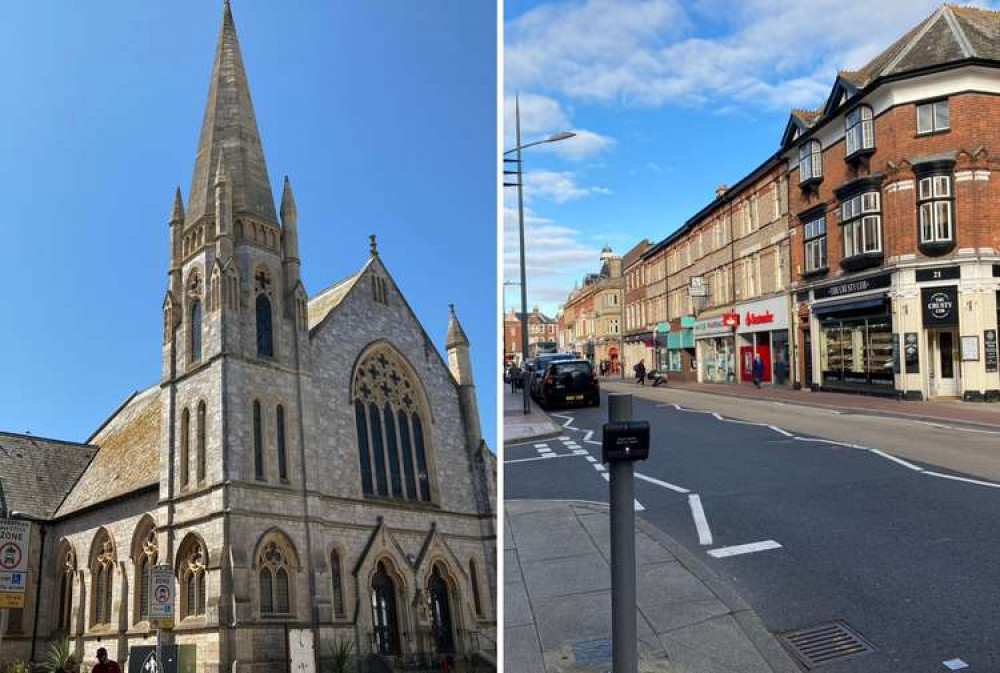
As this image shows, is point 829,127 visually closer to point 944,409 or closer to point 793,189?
point 793,189

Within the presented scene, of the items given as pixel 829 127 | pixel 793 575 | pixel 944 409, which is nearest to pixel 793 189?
pixel 829 127

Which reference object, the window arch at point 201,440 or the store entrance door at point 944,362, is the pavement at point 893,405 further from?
the window arch at point 201,440

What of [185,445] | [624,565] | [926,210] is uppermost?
[926,210]

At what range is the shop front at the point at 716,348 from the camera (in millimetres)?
33938

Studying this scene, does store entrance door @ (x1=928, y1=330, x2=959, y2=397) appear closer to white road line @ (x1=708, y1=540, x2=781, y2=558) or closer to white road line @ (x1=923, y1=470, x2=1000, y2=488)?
white road line @ (x1=923, y1=470, x2=1000, y2=488)

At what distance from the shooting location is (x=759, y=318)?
30562 mm

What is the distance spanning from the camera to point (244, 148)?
23.5 ft

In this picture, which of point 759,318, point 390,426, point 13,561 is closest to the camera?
point 13,561

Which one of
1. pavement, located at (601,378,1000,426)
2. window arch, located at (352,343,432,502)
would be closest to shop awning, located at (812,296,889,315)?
pavement, located at (601,378,1000,426)

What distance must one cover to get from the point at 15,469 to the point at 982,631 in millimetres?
6662

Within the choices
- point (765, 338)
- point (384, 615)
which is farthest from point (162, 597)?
point (765, 338)

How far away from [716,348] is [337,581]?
→ 3110 cm

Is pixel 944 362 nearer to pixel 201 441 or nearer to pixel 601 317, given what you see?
pixel 201 441

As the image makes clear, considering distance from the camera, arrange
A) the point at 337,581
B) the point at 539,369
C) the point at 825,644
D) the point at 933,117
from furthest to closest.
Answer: the point at 539,369 < the point at 933,117 < the point at 337,581 < the point at 825,644
